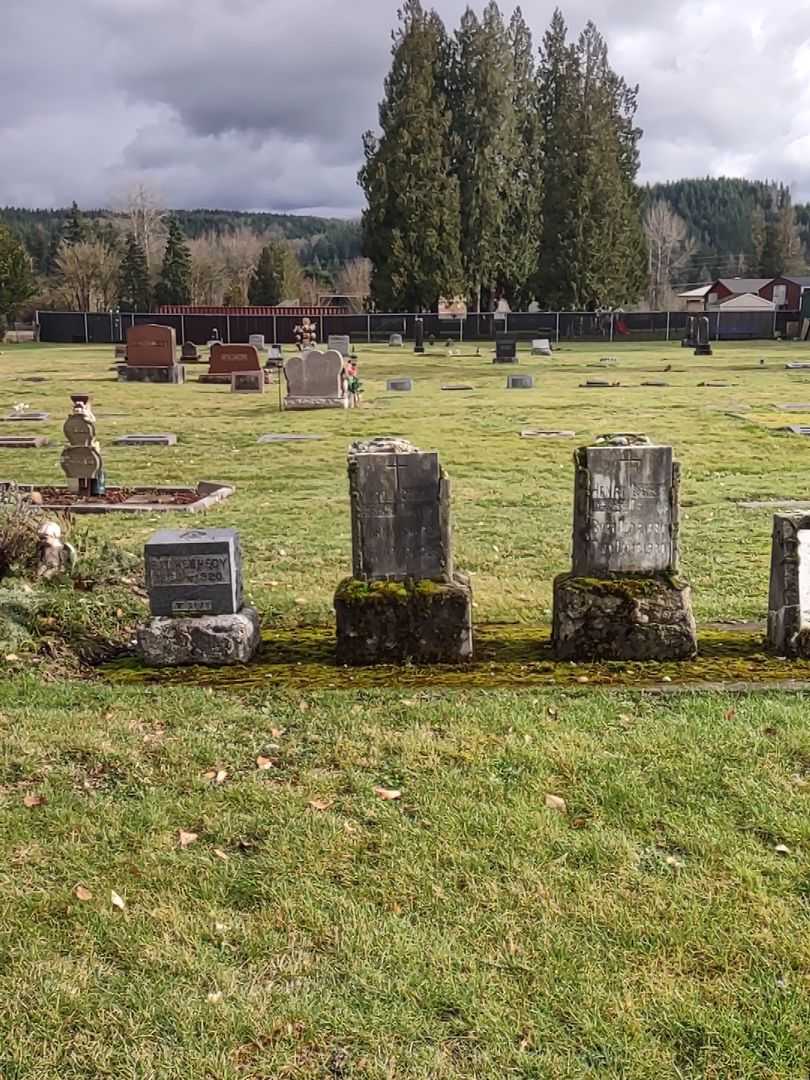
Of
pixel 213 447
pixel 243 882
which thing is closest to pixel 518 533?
pixel 243 882

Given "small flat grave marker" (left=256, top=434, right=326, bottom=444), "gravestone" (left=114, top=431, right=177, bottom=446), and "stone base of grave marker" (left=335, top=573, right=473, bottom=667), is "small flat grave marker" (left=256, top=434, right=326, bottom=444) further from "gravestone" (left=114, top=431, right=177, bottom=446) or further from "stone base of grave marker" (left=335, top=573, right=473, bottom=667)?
"stone base of grave marker" (left=335, top=573, right=473, bottom=667)

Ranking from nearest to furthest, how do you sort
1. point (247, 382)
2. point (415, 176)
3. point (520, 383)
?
point (247, 382) < point (520, 383) < point (415, 176)

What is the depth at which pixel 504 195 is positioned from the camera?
5516 cm

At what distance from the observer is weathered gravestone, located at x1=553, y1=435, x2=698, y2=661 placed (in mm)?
5664

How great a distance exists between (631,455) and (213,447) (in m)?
11.5

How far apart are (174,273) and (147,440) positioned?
64781mm

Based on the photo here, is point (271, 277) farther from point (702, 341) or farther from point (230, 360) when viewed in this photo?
point (230, 360)

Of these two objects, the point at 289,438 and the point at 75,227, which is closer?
the point at 289,438

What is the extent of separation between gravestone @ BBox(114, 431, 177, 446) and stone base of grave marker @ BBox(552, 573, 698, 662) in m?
12.1

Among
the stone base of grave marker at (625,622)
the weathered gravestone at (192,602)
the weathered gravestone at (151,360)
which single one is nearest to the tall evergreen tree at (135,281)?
the weathered gravestone at (151,360)

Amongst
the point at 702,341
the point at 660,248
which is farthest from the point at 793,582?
the point at 660,248

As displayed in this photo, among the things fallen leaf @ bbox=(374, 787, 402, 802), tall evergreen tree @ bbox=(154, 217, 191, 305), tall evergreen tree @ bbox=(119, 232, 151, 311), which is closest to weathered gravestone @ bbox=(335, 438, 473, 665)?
fallen leaf @ bbox=(374, 787, 402, 802)

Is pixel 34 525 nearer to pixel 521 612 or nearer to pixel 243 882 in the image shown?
pixel 521 612

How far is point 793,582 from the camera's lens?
221 inches
